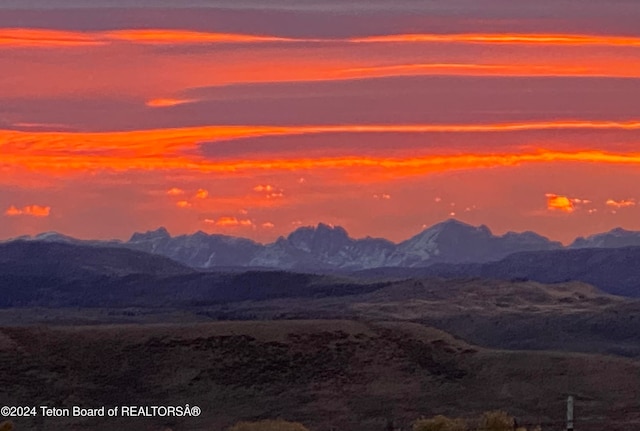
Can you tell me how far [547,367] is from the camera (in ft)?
459

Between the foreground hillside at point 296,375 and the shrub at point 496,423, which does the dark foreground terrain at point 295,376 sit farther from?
the shrub at point 496,423

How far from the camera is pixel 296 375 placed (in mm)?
138750

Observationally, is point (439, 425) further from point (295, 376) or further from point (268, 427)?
point (295, 376)

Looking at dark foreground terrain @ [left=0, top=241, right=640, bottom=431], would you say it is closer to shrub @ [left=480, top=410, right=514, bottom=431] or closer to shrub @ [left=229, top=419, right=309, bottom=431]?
shrub @ [left=229, top=419, right=309, bottom=431]

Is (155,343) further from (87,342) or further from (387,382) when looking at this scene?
(387,382)

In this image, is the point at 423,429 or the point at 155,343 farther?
the point at 155,343

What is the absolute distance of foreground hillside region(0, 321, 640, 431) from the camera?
123488 millimetres

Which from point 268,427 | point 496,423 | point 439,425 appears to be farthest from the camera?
point 268,427

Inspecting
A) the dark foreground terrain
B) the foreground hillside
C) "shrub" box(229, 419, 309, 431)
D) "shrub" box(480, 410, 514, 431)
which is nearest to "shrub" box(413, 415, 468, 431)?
"shrub" box(480, 410, 514, 431)

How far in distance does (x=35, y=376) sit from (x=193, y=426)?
2491 cm

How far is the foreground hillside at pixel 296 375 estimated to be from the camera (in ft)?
405

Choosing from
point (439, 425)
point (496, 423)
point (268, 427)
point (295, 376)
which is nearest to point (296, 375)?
point (295, 376)

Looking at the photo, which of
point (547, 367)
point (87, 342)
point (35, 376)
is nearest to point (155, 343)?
point (87, 342)

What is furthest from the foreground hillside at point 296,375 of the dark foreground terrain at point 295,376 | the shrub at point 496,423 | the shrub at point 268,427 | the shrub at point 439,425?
the shrub at point 496,423
